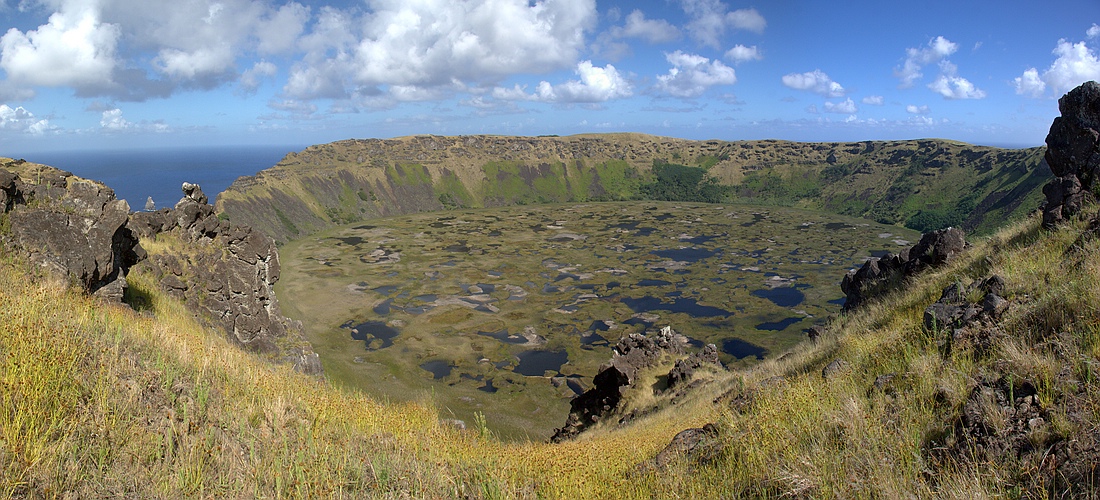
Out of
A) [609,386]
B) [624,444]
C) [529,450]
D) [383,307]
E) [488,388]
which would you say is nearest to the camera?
[529,450]

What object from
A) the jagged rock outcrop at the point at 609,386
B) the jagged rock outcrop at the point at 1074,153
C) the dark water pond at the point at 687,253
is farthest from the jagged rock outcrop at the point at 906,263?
the dark water pond at the point at 687,253

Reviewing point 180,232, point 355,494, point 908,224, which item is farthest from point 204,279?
point 908,224

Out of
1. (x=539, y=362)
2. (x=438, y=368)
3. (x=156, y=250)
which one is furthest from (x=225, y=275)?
(x=539, y=362)

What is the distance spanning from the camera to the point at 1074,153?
19109 millimetres

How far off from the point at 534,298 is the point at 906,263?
58158 mm

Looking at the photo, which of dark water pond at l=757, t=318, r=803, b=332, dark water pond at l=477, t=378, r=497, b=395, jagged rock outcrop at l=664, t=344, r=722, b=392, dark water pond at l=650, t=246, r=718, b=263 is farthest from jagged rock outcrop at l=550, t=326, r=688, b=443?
dark water pond at l=650, t=246, r=718, b=263

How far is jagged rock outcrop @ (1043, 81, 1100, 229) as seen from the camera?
1620 cm

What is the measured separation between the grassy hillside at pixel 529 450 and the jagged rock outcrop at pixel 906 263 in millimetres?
11715

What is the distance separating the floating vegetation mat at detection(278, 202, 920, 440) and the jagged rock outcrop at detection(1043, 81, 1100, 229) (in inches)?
636

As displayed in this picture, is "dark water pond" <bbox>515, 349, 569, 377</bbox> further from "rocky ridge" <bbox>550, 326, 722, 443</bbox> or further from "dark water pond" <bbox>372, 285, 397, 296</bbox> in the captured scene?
"dark water pond" <bbox>372, 285, 397, 296</bbox>

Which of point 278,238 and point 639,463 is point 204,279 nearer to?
point 639,463

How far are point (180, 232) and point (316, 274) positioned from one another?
67455 millimetres

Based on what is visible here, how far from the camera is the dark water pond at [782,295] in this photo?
77.9 m

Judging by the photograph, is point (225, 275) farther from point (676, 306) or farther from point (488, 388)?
point (676, 306)
